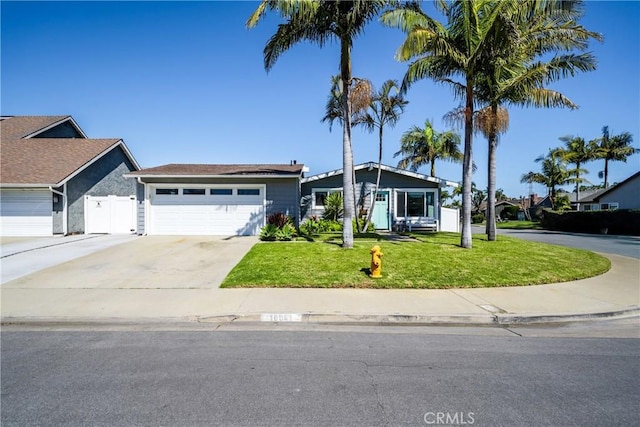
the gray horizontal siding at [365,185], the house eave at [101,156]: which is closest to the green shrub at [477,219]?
the gray horizontal siding at [365,185]

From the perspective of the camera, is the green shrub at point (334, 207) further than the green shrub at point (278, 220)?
Yes

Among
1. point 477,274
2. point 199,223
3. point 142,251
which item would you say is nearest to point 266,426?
point 477,274

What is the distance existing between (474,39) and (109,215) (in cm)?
1777

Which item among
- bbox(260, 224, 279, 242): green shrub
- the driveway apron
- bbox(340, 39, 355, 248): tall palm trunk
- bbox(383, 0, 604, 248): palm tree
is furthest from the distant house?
the driveway apron

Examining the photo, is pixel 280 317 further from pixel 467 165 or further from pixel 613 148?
pixel 613 148

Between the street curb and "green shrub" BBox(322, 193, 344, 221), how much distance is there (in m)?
12.0

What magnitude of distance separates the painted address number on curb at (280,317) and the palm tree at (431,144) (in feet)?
73.3

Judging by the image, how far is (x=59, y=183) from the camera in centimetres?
1473

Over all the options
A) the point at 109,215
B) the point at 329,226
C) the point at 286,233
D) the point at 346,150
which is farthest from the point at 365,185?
the point at 109,215

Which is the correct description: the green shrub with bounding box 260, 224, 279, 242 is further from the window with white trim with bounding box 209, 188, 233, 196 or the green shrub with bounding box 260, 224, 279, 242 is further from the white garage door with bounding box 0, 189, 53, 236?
the white garage door with bounding box 0, 189, 53, 236

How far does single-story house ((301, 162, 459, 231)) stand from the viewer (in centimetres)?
1839

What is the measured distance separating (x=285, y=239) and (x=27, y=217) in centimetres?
1203

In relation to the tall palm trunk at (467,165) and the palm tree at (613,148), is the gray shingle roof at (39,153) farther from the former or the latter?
the palm tree at (613,148)

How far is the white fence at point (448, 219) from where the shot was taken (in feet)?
63.0
